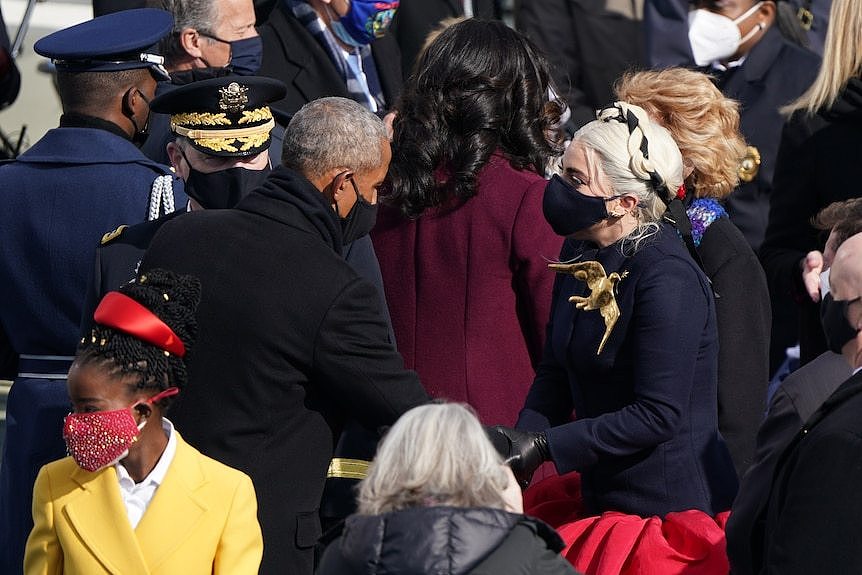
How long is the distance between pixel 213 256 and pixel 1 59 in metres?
3.60

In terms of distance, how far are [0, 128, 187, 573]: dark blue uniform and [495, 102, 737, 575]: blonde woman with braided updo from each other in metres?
1.34

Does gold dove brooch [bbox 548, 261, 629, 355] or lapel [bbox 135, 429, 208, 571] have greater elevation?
gold dove brooch [bbox 548, 261, 629, 355]

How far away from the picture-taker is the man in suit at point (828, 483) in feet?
9.26

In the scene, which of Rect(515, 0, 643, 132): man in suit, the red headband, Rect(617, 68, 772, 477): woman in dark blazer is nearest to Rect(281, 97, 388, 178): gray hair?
the red headband

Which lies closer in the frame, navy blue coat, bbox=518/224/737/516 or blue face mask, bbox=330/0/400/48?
navy blue coat, bbox=518/224/737/516

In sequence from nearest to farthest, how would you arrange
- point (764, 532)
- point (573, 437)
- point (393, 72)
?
point (764, 532), point (573, 437), point (393, 72)

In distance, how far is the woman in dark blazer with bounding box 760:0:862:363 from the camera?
5258 mm

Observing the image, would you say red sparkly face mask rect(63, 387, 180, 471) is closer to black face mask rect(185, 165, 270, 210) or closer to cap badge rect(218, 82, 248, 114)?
black face mask rect(185, 165, 270, 210)

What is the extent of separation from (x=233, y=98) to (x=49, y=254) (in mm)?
708

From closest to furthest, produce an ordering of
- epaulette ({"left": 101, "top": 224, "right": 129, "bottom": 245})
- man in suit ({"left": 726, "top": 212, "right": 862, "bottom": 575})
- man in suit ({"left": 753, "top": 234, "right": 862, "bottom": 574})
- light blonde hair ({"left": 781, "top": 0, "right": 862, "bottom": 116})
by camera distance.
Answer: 1. man in suit ({"left": 753, "top": 234, "right": 862, "bottom": 574})
2. man in suit ({"left": 726, "top": 212, "right": 862, "bottom": 575})
3. epaulette ({"left": 101, "top": 224, "right": 129, "bottom": 245})
4. light blonde hair ({"left": 781, "top": 0, "right": 862, "bottom": 116})

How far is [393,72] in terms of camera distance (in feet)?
22.2

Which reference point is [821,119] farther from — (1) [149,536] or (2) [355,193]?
(1) [149,536]

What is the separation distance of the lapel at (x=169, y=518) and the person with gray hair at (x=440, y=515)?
0.72m

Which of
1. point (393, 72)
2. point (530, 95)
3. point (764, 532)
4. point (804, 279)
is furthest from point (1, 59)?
point (764, 532)
